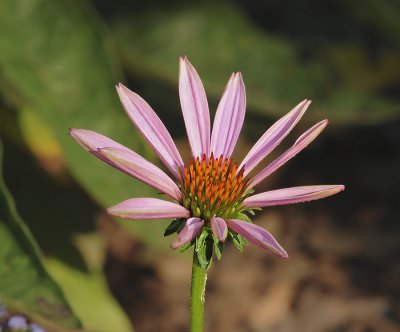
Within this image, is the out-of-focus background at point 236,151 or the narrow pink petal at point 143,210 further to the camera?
the out-of-focus background at point 236,151

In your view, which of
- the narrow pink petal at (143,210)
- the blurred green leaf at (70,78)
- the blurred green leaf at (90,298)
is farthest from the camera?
the blurred green leaf at (90,298)

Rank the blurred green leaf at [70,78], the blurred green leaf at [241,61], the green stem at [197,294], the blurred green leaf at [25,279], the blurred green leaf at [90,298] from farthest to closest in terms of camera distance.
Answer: the blurred green leaf at [241,61]
the blurred green leaf at [90,298]
the blurred green leaf at [70,78]
the blurred green leaf at [25,279]
the green stem at [197,294]

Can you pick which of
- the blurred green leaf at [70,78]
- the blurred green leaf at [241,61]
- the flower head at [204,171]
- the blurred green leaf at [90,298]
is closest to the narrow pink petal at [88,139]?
the flower head at [204,171]

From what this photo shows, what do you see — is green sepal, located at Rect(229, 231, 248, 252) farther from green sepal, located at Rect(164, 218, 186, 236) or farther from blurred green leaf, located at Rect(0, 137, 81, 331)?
blurred green leaf, located at Rect(0, 137, 81, 331)

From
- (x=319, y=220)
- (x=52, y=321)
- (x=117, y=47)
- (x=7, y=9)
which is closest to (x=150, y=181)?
(x=52, y=321)

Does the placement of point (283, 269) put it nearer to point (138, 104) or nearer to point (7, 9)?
point (7, 9)

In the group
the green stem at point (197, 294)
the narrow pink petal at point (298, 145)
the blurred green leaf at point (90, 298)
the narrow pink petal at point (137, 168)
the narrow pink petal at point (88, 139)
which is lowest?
the blurred green leaf at point (90, 298)

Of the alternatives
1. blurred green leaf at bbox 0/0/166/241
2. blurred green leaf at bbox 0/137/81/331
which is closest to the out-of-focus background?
blurred green leaf at bbox 0/0/166/241

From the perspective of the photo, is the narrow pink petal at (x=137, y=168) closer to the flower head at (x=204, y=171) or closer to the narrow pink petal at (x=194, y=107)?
the flower head at (x=204, y=171)
